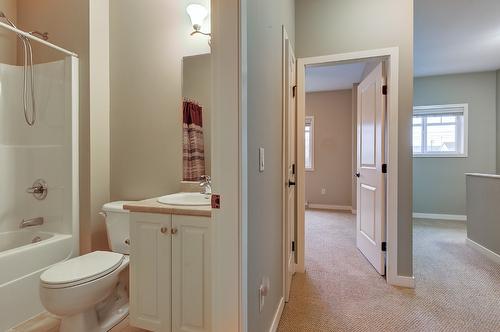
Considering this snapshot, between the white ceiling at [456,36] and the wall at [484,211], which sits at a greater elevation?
the white ceiling at [456,36]

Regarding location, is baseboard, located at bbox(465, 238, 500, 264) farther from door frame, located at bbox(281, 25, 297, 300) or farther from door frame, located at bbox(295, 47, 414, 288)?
door frame, located at bbox(281, 25, 297, 300)

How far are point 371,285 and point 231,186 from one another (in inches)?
75.1

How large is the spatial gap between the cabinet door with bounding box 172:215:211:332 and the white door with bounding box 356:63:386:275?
69.2 inches

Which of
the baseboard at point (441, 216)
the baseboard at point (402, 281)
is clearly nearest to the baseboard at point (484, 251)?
the baseboard at point (402, 281)

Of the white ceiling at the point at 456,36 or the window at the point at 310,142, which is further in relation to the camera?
the window at the point at 310,142

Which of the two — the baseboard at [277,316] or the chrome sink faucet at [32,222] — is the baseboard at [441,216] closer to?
the baseboard at [277,316]

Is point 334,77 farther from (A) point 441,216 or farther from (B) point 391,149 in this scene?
(A) point 441,216

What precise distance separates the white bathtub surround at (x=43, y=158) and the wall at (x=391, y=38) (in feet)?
7.39

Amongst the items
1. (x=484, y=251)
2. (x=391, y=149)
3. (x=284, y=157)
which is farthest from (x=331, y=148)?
(x=284, y=157)

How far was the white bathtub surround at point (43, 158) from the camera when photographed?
216cm

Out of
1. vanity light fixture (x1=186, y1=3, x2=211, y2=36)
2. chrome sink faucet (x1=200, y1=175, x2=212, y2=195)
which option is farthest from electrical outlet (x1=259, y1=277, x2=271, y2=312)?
vanity light fixture (x1=186, y1=3, x2=211, y2=36)

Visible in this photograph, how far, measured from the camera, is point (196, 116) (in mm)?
2123

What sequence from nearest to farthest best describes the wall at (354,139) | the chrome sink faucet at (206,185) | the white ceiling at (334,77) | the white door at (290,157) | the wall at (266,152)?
the wall at (266,152) → the chrome sink faucet at (206,185) → the white door at (290,157) → the white ceiling at (334,77) → the wall at (354,139)

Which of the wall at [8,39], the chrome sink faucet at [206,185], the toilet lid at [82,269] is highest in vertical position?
the wall at [8,39]
